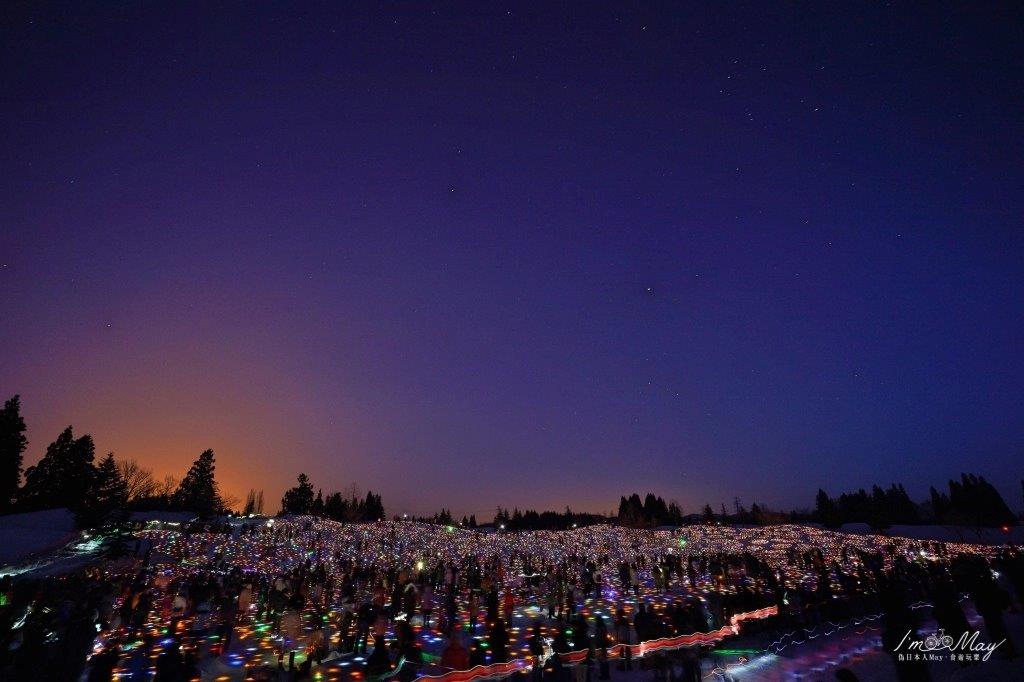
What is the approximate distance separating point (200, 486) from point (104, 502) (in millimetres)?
33254

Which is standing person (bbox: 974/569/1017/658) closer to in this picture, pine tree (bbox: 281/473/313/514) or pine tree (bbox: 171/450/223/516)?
pine tree (bbox: 171/450/223/516)

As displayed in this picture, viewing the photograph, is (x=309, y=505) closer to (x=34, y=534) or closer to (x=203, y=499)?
(x=203, y=499)

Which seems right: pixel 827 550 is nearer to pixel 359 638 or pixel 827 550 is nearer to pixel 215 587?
pixel 359 638

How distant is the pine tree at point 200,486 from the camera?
230 feet

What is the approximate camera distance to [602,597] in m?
23.5

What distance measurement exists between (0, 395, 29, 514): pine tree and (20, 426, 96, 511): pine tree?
320 cm

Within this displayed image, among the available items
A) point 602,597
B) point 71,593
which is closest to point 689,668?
point 602,597

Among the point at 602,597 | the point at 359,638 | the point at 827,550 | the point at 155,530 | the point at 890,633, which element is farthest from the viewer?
the point at 827,550

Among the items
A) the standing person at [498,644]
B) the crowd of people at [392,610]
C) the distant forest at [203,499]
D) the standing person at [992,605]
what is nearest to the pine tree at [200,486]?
the distant forest at [203,499]

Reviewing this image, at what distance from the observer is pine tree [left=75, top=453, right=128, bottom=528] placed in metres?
26.0

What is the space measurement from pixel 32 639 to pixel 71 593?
9.82 m

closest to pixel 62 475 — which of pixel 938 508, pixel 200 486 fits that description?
pixel 200 486

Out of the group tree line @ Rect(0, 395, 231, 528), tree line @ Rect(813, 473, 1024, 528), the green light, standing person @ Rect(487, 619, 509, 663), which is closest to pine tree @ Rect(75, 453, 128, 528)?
tree line @ Rect(0, 395, 231, 528)

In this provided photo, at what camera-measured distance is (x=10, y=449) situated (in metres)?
42.0
